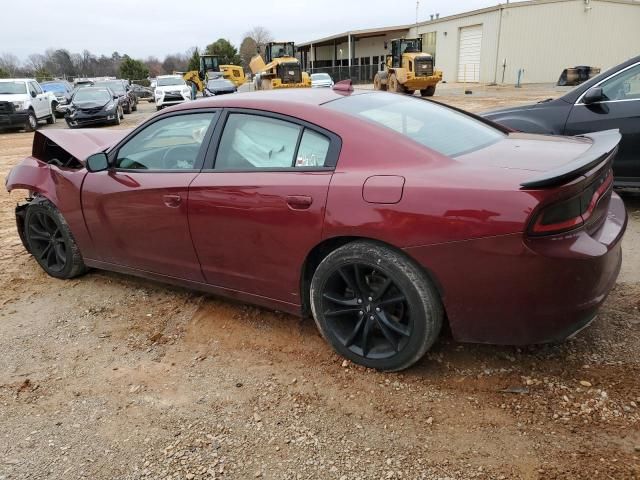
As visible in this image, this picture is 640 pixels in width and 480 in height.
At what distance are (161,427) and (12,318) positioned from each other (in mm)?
2053

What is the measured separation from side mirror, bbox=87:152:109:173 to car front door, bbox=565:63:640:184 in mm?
4487

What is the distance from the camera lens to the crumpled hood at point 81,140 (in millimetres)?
4145

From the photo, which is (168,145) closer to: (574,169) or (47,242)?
(47,242)

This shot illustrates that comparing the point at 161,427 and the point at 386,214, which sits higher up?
the point at 386,214

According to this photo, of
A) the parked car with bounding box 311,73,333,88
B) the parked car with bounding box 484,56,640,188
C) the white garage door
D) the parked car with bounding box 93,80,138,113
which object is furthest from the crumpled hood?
the white garage door

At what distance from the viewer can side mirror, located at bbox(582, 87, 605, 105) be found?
16.5ft

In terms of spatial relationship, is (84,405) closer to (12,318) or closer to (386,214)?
(12,318)

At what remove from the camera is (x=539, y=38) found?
3025 cm

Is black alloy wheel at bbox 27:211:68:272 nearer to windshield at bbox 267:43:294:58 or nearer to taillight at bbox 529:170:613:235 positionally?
taillight at bbox 529:170:613:235

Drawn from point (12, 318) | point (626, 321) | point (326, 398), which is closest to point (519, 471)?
point (326, 398)

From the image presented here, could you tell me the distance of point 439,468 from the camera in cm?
219

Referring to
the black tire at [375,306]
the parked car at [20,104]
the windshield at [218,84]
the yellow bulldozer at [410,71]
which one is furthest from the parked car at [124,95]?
the black tire at [375,306]

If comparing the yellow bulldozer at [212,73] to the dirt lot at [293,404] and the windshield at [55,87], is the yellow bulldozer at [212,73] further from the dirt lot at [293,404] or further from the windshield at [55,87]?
the dirt lot at [293,404]

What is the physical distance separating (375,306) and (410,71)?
23964 mm
